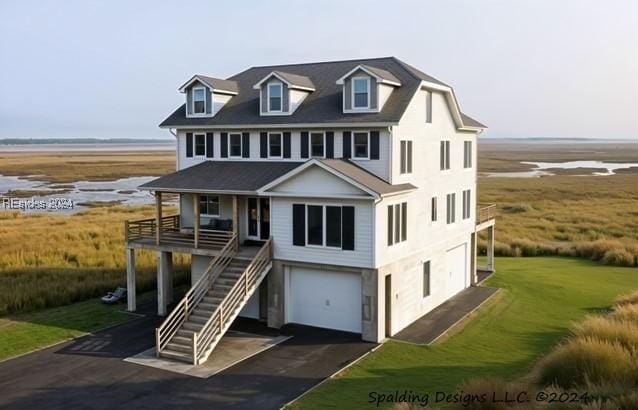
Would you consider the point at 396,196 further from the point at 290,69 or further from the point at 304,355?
the point at 290,69

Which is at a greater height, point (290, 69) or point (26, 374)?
point (290, 69)

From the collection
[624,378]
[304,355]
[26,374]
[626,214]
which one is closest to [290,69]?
[304,355]

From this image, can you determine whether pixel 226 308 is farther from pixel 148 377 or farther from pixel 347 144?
pixel 347 144

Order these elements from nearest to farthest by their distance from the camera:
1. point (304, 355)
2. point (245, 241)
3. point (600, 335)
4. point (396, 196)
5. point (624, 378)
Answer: point (624, 378), point (600, 335), point (304, 355), point (396, 196), point (245, 241)

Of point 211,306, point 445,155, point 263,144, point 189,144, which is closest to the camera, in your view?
point 211,306

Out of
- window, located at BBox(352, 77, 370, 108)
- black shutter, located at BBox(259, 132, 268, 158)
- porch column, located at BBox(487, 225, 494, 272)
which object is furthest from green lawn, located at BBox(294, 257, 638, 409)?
black shutter, located at BBox(259, 132, 268, 158)

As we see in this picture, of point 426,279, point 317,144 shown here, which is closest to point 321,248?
point 317,144

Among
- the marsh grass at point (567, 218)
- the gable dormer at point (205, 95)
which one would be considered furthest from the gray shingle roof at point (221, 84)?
the marsh grass at point (567, 218)

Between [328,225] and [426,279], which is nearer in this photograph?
[328,225]

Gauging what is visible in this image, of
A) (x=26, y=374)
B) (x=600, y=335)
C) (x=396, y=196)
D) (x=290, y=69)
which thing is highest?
(x=290, y=69)
